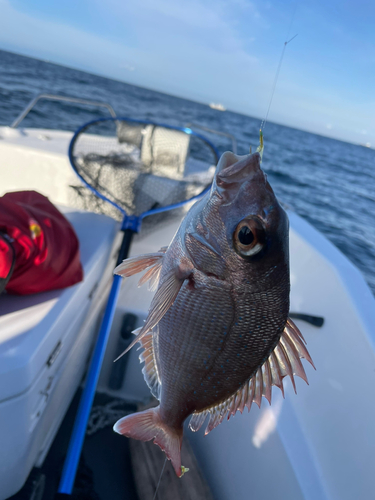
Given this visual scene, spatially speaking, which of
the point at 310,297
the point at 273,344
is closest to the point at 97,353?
the point at 273,344

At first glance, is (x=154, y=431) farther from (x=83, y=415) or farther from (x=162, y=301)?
(x=83, y=415)

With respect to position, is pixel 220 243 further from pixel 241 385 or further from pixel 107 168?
pixel 107 168

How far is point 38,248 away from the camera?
65.2 inches

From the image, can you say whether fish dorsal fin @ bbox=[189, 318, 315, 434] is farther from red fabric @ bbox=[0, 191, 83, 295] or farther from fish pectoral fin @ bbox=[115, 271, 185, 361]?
red fabric @ bbox=[0, 191, 83, 295]

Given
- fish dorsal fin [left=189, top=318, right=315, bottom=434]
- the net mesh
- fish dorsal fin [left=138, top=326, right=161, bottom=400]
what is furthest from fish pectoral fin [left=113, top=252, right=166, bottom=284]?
the net mesh

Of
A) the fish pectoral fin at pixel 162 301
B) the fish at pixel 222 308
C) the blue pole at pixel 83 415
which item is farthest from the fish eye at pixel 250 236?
the blue pole at pixel 83 415

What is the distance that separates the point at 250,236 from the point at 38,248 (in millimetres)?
1197

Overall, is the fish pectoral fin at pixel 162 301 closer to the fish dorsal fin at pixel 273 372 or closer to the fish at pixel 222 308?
the fish at pixel 222 308

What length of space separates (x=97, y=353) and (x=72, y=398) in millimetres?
924

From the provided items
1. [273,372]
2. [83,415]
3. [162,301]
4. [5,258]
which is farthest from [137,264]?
[83,415]

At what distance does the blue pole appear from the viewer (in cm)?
145

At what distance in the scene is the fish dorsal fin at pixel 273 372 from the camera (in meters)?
0.95

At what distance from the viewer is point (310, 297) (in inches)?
101

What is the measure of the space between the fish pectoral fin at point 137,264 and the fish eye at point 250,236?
0.28 metres
